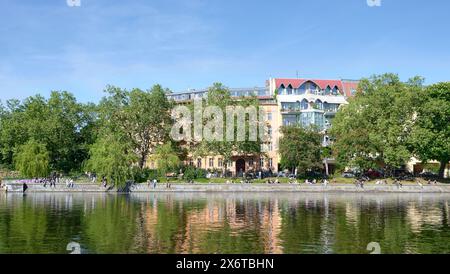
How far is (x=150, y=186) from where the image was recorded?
77.0m

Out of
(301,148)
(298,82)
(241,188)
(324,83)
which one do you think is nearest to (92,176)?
(241,188)

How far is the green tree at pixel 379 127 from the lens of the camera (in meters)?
82.6

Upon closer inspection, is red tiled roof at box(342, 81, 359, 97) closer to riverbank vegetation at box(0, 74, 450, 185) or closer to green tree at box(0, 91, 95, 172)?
riverbank vegetation at box(0, 74, 450, 185)

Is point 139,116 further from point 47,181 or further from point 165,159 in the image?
point 47,181

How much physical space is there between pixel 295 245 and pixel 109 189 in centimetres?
5188

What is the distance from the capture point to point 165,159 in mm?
85250

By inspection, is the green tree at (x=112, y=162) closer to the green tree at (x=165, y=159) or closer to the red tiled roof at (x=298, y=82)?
the green tree at (x=165, y=159)

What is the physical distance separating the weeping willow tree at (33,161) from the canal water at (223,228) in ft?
93.3

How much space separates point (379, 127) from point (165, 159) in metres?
35.6

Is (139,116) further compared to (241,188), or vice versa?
(139,116)

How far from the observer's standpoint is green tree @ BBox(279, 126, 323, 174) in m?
84.6

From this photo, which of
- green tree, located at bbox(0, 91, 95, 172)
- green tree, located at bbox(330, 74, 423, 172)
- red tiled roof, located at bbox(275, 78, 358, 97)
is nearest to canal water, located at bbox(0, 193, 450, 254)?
green tree, located at bbox(330, 74, 423, 172)

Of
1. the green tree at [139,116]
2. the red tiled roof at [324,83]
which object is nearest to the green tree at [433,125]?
the red tiled roof at [324,83]

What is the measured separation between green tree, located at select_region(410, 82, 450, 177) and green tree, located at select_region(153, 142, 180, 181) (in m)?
38.5
